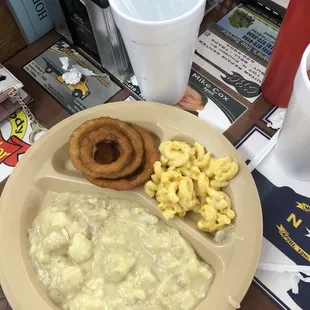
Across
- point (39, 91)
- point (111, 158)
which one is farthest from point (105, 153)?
point (39, 91)

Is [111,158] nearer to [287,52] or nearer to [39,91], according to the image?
[39,91]

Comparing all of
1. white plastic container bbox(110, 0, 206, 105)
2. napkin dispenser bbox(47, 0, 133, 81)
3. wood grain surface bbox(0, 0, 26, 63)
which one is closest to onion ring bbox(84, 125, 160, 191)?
white plastic container bbox(110, 0, 206, 105)

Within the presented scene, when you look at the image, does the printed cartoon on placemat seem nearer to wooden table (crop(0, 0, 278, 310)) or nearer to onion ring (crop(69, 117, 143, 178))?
wooden table (crop(0, 0, 278, 310))

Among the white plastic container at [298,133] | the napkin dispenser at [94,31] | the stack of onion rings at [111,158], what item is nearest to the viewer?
the white plastic container at [298,133]

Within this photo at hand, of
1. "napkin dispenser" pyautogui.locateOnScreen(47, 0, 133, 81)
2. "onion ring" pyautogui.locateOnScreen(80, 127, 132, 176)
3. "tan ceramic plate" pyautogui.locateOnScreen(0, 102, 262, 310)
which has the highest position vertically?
"napkin dispenser" pyautogui.locateOnScreen(47, 0, 133, 81)

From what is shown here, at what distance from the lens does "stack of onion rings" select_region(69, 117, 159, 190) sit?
0.89 meters

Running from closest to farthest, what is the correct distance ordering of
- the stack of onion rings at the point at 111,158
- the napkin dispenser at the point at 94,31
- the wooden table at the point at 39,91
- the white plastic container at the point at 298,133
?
the white plastic container at the point at 298,133, the stack of onion rings at the point at 111,158, the napkin dispenser at the point at 94,31, the wooden table at the point at 39,91

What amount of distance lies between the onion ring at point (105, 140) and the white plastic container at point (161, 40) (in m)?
0.18

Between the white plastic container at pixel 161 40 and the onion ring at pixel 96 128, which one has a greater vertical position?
the white plastic container at pixel 161 40

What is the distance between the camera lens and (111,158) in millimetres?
957

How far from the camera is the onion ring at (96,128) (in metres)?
0.89

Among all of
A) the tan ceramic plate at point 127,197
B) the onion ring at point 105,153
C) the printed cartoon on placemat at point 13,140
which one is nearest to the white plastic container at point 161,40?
the tan ceramic plate at point 127,197

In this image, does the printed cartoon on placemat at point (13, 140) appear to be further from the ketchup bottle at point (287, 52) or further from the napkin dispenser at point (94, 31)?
the ketchup bottle at point (287, 52)

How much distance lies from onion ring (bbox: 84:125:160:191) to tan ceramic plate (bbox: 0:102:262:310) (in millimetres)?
36
